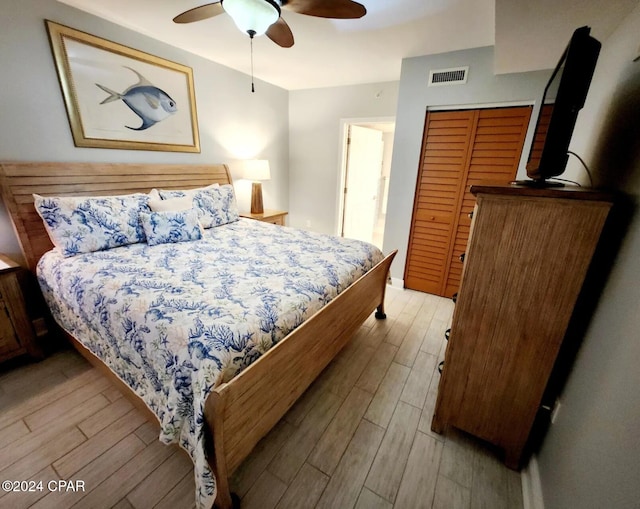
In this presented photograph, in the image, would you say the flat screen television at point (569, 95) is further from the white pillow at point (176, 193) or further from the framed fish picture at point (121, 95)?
the framed fish picture at point (121, 95)

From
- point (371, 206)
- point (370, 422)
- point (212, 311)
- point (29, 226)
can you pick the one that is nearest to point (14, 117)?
point (29, 226)

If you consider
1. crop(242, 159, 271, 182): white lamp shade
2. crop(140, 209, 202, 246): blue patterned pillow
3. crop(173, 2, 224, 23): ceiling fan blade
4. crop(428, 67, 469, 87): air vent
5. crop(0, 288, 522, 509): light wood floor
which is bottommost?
crop(0, 288, 522, 509): light wood floor

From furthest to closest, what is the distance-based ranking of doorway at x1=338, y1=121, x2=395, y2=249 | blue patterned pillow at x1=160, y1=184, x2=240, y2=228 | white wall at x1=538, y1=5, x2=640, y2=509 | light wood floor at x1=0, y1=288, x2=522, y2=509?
doorway at x1=338, y1=121, x2=395, y2=249 → blue patterned pillow at x1=160, y1=184, x2=240, y2=228 → light wood floor at x1=0, y1=288, x2=522, y2=509 → white wall at x1=538, y1=5, x2=640, y2=509

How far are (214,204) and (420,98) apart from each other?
91.3 inches

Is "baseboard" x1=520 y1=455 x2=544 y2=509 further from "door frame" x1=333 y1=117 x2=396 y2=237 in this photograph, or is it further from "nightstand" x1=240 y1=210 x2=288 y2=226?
"door frame" x1=333 y1=117 x2=396 y2=237

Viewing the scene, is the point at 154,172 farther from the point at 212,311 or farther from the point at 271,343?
the point at 271,343

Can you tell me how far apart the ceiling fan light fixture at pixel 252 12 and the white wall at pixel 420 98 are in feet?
5.62

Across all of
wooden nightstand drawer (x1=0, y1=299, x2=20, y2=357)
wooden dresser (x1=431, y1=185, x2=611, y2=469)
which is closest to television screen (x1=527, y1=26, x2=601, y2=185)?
wooden dresser (x1=431, y1=185, x2=611, y2=469)

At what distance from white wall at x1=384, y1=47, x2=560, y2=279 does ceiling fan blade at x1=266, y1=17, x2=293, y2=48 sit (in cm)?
134

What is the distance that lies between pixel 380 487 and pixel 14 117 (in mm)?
3150

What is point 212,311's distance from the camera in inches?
48.1

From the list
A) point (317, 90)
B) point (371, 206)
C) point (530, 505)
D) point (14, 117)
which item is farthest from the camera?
point (371, 206)

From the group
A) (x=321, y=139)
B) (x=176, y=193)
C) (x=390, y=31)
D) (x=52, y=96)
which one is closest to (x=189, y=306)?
(x=176, y=193)

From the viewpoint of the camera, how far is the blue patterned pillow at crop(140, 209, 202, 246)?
7.02 feet
